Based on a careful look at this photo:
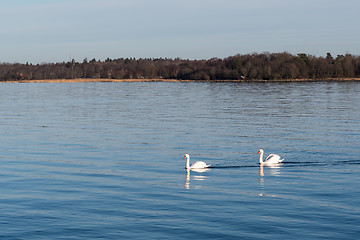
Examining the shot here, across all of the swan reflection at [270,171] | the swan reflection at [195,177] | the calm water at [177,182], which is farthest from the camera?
the swan reflection at [270,171]

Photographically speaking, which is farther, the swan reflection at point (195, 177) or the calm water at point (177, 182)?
the swan reflection at point (195, 177)

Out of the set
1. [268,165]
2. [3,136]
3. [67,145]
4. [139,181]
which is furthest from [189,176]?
[3,136]

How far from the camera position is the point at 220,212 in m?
20.6

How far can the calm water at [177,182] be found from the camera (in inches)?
738

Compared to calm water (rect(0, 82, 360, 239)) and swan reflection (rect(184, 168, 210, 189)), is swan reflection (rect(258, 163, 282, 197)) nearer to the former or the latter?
calm water (rect(0, 82, 360, 239))

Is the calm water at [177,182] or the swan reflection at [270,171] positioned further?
the swan reflection at [270,171]

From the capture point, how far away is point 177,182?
2628cm

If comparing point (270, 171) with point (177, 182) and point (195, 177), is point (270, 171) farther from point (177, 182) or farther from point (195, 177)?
point (177, 182)

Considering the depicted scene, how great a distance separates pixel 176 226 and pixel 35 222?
17.0 feet

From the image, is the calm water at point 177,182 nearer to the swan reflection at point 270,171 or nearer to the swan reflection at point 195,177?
the swan reflection at point 270,171

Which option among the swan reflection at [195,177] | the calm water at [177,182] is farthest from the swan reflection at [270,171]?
the swan reflection at [195,177]

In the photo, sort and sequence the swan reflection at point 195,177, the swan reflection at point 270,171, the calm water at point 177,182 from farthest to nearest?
the swan reflection at point 270,171 < the swan reflection at point 195,177 < the calm water at point 177,182

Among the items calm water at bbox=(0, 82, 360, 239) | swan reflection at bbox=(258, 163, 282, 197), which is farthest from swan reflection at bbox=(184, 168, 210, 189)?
swan reflection at bbox=(258, 163, 282, 197)

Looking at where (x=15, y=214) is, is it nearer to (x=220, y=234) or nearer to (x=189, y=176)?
(x=220, y=234)
